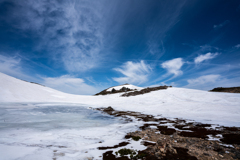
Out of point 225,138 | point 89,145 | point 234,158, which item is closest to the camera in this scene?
point 234,158

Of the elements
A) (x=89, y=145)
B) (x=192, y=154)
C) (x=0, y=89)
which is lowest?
(x=89, y=145)

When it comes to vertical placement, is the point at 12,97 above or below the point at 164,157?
above

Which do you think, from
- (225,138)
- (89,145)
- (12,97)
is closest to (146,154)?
(89,145)

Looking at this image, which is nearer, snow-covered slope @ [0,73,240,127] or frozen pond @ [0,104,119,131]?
frozen pond @ [0,104,119,131]

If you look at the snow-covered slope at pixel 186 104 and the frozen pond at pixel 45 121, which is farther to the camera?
the snow-covered slope at pixel 186 104

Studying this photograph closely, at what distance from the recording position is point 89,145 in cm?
639

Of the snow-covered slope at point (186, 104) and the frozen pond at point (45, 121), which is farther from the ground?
the snow-covered slope at point (186, 104)

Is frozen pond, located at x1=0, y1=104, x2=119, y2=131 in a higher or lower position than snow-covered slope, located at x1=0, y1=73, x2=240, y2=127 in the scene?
lower

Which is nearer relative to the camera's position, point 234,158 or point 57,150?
point 234,158

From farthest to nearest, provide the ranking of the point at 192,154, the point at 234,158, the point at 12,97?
the point at 12,97 → the point at 192,154 → the point at 234,158

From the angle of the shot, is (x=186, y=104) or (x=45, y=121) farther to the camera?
(x=186, y=104)

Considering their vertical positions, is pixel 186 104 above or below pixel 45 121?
above

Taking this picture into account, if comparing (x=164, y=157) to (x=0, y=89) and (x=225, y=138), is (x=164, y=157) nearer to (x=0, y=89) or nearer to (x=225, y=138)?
(x=225, y=138)

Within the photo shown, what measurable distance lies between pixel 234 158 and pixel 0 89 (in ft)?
150
